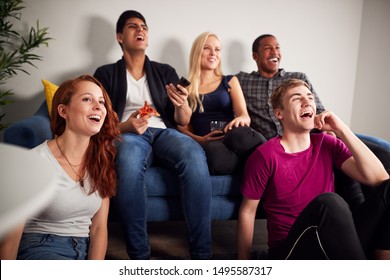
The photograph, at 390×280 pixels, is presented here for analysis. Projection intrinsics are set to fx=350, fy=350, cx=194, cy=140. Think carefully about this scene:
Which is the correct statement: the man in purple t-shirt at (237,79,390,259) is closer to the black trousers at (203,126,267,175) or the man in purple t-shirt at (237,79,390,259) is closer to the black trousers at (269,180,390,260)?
the black trousers at (269,180,390,260)

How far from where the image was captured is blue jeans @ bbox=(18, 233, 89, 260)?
3.18ft

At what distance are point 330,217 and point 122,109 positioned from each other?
112 cm

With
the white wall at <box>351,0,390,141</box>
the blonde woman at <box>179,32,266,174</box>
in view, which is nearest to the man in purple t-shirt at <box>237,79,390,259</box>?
the blonde woman at <box>179,32,266,174</box>

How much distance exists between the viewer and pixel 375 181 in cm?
116

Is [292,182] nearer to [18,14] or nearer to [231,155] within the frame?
[231,155]

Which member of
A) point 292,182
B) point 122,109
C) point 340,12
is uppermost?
point 340,12

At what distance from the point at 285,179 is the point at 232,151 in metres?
0.34

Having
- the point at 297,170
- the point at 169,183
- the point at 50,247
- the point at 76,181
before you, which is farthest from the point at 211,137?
the point at 50,247

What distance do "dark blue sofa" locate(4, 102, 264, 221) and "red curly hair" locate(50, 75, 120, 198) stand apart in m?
0.29

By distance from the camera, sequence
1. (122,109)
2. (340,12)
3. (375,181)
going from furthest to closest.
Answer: (340,12), (122,109), (375,181)

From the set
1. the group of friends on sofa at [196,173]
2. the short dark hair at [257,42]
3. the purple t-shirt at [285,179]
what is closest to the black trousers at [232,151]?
the group of friends on sofa at [196,173]

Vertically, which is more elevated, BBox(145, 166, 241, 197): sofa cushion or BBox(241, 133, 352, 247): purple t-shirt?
BBox(241, 133, 352, 247): purple t-shirt

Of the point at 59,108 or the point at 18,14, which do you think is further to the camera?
the point at 18,14
